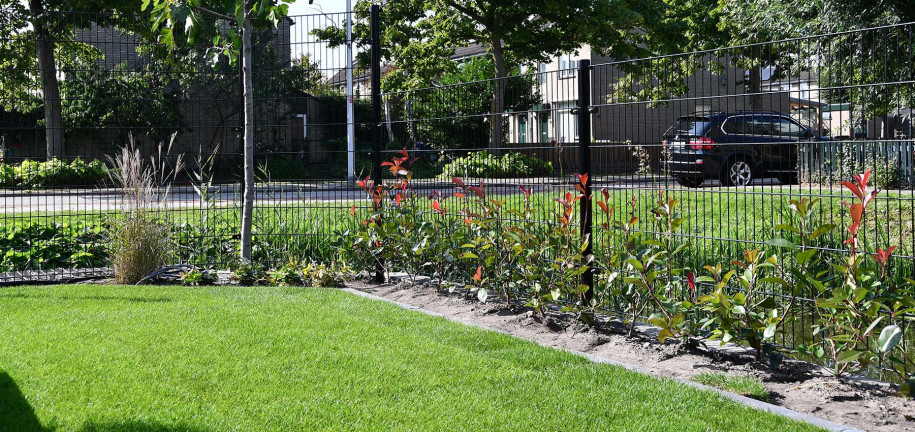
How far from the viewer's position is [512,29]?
26.8 m

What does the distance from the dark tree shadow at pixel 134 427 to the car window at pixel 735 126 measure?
13.7ft

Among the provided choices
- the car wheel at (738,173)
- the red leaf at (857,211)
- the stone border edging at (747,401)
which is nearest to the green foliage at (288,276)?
the stone border edging at (747,401)

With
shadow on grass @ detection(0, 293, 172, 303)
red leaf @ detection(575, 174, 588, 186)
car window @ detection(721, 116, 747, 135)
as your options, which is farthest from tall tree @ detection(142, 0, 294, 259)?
car window @ detection(721, 116, 747, 135)

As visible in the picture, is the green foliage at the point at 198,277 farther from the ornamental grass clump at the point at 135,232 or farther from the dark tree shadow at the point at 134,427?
the dark tree shadow at the point at 134,427

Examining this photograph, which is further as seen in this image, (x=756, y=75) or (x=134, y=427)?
(x=756, y=75)

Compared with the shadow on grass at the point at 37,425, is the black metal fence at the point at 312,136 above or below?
above

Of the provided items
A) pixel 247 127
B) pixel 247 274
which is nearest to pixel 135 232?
pixel 247 274

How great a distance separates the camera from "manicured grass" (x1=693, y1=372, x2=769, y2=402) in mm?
4246

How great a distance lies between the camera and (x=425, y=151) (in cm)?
822

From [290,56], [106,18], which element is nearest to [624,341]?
[290,56]

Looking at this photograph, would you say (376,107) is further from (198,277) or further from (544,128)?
(198,277)

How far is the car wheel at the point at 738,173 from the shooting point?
5.50 m

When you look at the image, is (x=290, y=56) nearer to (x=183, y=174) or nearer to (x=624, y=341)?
(x=183, y=174)

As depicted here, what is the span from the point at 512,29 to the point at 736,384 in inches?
930
